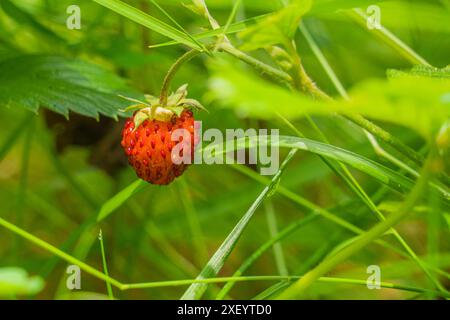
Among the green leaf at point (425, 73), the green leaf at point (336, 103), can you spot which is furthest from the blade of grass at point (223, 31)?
the green leaf at point (336, 103)

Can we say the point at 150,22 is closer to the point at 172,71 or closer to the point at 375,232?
the point at 172,71

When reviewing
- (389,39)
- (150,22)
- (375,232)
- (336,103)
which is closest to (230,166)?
(389,39)

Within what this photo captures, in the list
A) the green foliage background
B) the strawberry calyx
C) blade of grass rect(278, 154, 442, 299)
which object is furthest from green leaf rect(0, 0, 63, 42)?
blade of grass rect(278, 154, 442, 299)

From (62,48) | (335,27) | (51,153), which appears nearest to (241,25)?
(62,48)

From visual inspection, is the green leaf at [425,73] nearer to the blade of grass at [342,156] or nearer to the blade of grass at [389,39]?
the blade of grass at [342,156]

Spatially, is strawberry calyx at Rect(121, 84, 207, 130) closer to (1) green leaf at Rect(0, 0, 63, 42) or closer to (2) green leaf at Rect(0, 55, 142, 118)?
(2) green leaf at Rect(0, 55, 142, 118)

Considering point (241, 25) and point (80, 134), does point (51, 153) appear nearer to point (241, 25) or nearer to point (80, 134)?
point (80, 134)
